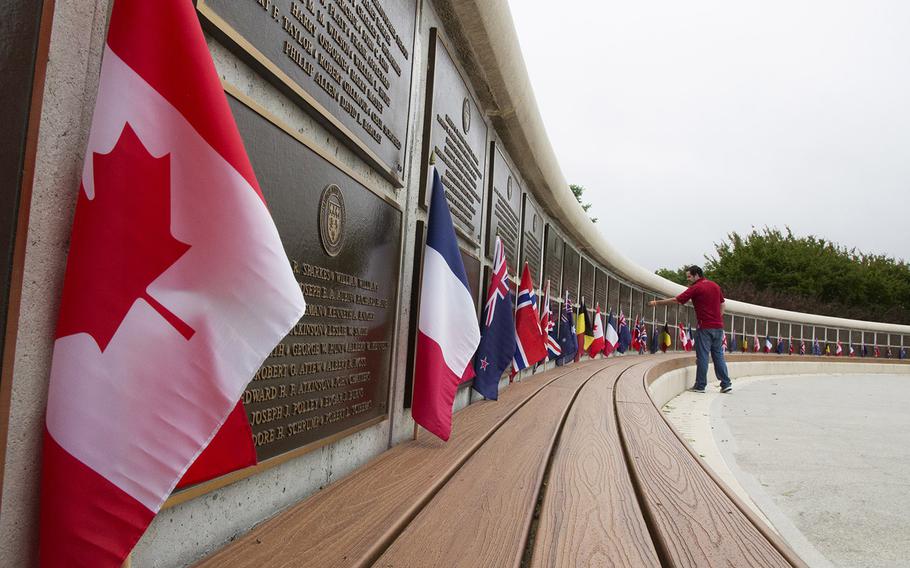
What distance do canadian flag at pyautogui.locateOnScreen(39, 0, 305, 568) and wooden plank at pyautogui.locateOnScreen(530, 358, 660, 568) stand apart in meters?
0.80

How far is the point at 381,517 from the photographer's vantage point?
1535 millimetres

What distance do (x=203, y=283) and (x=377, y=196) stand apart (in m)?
1.23

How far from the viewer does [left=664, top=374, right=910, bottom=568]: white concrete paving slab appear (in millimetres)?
2564

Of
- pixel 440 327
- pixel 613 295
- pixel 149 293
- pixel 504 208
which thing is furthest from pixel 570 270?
pixel 149 293

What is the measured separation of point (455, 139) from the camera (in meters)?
3.27

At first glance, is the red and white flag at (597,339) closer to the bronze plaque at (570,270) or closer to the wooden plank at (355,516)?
the bronze plaque at (570,270)

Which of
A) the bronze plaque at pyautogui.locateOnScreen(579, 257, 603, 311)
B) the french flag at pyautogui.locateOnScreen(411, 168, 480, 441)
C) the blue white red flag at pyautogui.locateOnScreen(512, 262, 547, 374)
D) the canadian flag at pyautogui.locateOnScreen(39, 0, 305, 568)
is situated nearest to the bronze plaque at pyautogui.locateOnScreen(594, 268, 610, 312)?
the bronze plaque at pyautogui.locateOnScreen(579, 257, 603, 311)

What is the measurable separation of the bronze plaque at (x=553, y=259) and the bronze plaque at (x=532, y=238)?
28cm

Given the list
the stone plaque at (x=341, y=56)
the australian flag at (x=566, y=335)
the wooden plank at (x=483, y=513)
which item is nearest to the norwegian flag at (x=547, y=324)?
the australian flag at (x=566, y=335)

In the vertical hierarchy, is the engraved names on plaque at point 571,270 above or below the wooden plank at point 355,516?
above

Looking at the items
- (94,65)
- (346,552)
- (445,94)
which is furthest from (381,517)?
(445,94)

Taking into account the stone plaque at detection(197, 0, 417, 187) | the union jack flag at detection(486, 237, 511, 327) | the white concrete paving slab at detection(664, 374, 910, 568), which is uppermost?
the stone plaque at detection(197, 0, 417, 187)

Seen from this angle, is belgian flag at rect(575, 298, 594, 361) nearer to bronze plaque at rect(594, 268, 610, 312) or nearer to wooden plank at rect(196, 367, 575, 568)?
bronze plaque at rect(594, 268, 610, 312)

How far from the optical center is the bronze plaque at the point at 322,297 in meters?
1.49
